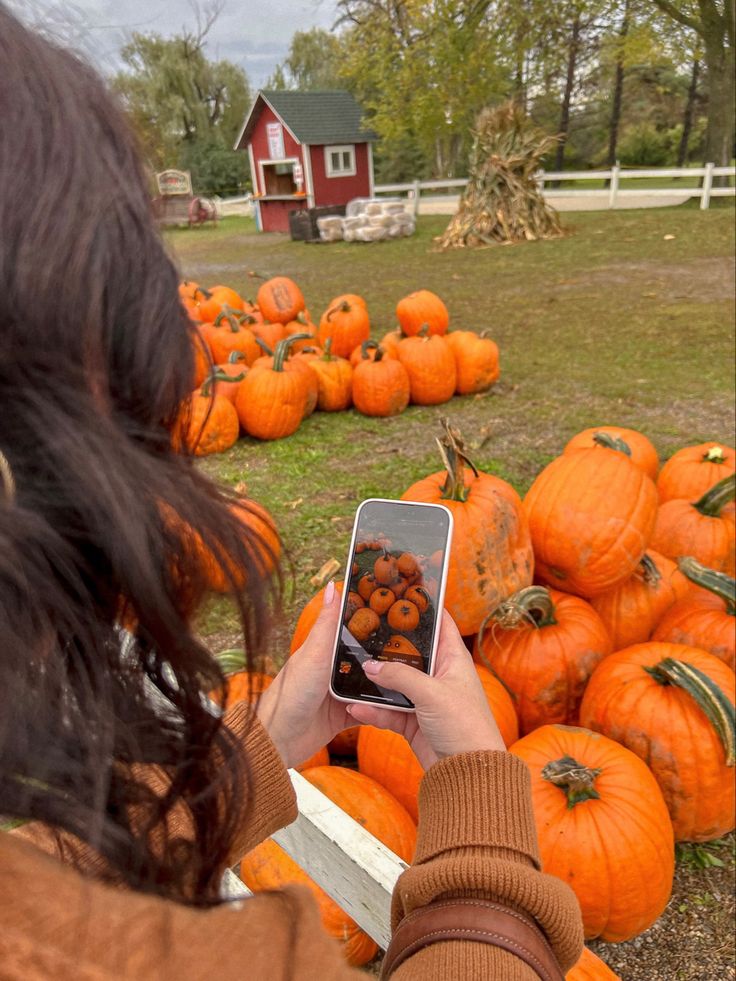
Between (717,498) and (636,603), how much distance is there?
0.49 meters

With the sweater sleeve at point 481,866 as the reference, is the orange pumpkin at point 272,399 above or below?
below

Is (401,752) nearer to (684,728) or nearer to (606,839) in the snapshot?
(606,839)

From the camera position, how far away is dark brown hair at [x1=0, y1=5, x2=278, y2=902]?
453 mm

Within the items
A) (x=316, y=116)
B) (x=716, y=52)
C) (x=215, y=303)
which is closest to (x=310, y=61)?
(x=316, y=116)

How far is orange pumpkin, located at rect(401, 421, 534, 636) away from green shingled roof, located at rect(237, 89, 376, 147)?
21605 millimetres

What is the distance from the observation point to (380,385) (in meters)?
4.29

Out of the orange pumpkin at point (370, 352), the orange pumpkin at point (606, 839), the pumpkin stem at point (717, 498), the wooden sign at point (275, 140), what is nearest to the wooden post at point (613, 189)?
the wooden sign at point (275, 140)

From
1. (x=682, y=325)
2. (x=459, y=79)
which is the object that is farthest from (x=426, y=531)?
(x=459, y=79)

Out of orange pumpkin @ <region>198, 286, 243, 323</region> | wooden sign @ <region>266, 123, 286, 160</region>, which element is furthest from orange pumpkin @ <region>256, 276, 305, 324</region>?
wooden sign @ <region>266, 123, 286, 160</region>

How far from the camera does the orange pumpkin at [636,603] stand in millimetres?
2172

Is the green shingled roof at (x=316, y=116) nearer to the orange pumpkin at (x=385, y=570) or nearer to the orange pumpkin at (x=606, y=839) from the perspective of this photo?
the orange pumpkin at (x=385, y=570)

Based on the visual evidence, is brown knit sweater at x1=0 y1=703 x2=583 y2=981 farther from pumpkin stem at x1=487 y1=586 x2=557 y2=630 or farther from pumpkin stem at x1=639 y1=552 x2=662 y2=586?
pumpkin stem at x1=639 y1=552 x2=662 y2=586

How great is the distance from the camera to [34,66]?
489mm

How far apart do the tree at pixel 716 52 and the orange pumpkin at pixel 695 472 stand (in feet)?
56.3
